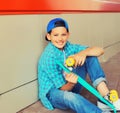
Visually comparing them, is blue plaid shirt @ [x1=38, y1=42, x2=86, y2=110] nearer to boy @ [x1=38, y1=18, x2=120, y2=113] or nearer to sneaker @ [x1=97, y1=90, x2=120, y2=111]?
boy @ [x1=38, y1=18, x2=120, y2=113]

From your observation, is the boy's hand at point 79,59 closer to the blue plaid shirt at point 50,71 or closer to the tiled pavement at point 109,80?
the blue plaid shirt at point 50,71

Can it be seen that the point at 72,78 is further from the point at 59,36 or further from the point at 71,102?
the point at 59,36

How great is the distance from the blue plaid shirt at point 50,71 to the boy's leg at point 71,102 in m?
0.06

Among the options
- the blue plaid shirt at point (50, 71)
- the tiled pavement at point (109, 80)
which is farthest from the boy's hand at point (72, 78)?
the tiled pavement at point (109, 80)

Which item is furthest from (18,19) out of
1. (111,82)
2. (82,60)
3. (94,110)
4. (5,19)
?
(111,82)

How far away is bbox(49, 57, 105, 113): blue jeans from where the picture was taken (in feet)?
5.85

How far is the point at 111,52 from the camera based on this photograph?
404 cm

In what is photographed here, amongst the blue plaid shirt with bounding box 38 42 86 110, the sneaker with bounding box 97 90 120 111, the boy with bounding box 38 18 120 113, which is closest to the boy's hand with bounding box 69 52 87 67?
the boy with bounding box 38 18 120 113

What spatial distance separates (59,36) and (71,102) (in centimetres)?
47

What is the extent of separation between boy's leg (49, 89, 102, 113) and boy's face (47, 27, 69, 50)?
1.04ft

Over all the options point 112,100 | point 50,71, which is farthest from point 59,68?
point 112,100

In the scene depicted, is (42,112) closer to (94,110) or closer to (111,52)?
(94,110)

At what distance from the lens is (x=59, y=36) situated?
2.04 m

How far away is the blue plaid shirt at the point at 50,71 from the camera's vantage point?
203cm
